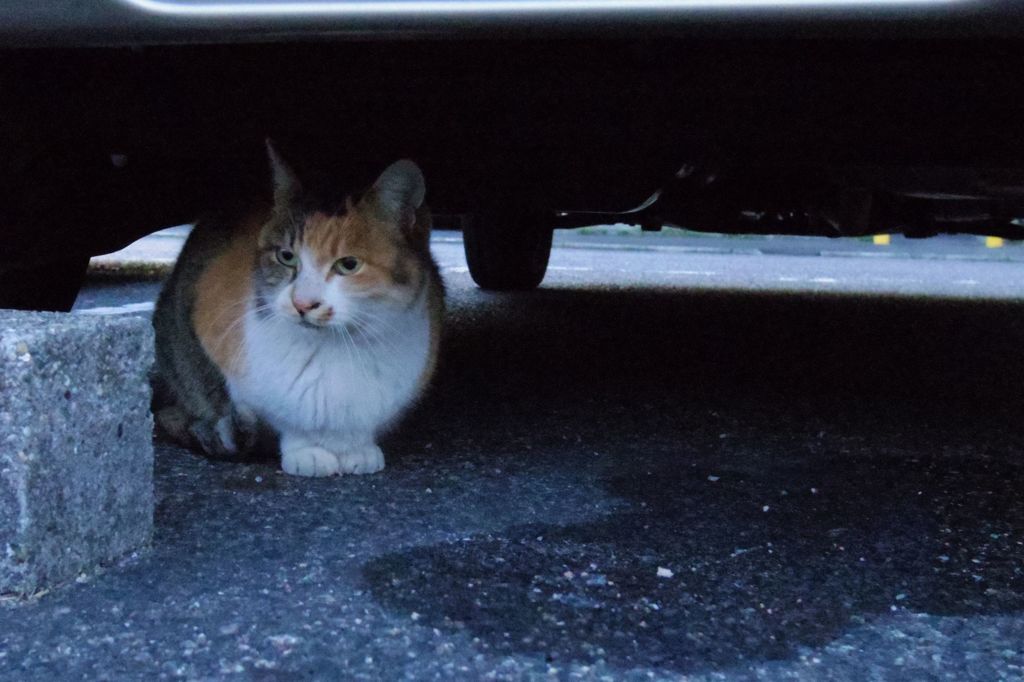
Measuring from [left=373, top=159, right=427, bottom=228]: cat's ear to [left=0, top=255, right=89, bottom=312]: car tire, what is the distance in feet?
2.22

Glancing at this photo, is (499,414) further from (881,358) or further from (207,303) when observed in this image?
(881,358)

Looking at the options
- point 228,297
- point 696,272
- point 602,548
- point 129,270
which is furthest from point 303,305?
point 696,272

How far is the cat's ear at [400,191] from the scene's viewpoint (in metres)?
1.84

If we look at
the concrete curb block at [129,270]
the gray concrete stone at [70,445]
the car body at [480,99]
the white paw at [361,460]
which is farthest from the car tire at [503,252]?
the gray concrete stone at [70,445]

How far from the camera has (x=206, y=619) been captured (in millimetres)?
1215

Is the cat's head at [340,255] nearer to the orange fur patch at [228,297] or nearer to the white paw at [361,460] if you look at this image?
the orange fur patch at [228,297]

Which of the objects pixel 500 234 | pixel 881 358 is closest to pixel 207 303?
pixel 881 358

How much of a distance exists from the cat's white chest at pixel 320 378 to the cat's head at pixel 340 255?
0.04 m

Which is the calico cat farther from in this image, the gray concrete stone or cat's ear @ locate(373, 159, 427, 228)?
the gray concrete stone

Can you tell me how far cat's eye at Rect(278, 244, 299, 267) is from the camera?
1.86 metres

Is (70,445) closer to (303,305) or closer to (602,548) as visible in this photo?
(303,305)

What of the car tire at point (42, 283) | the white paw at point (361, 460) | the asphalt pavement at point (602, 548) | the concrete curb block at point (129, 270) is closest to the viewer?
the asphalt pavement at point (602, 548)

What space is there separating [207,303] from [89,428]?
2.39 ft

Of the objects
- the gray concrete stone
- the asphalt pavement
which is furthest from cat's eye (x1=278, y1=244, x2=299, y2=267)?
the gray concrete stone
